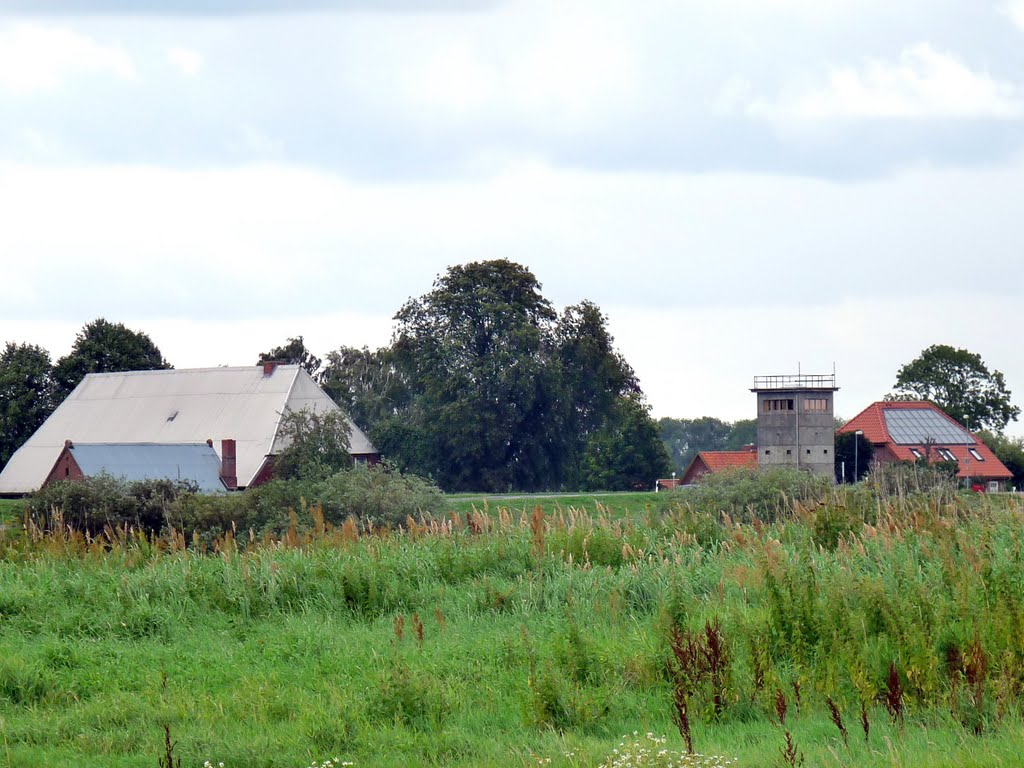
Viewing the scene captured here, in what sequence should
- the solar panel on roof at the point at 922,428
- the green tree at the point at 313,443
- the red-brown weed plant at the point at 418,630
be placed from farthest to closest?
1. the solar panel on roof at the point at 922,428
2. the green tree at the point at 313,443
3. the red-brown weed plant at the point at 418,630

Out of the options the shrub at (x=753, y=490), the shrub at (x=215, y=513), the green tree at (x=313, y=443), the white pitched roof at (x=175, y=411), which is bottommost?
the shrub at (x=215, y=513)

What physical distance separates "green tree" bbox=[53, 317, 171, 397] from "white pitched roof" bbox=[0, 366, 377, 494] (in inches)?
143

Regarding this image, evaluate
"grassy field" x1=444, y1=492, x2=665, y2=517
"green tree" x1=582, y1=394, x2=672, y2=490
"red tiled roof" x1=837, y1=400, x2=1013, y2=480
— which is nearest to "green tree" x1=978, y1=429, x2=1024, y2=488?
"red tiled roof" x1=837, y1=400, x2=1013, y2=480

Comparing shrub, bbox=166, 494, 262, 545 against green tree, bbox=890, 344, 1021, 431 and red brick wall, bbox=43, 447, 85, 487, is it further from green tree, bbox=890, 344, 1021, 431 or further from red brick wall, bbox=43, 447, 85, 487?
green tree, bbox=890, 344, 1021, 431

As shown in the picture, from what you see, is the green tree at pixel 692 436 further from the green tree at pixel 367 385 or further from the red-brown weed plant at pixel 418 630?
the red-brown weed plant at pixel 418 630

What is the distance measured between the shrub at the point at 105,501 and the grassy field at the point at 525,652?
23.3 m

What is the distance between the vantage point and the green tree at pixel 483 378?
2699 inches

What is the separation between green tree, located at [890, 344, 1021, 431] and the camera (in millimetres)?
100500

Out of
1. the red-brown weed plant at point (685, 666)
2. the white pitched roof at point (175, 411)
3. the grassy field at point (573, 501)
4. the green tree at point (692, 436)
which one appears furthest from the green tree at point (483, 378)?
the green tree at point (692, 436)

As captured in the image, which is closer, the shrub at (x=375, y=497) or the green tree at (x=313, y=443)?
the shrub at (x=375, y=497)

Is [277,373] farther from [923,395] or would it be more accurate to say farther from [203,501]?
[923,395]

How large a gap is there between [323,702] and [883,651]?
429 centimetres

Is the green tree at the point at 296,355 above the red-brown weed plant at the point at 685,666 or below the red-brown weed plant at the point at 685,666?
above

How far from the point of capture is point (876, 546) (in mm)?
13641
